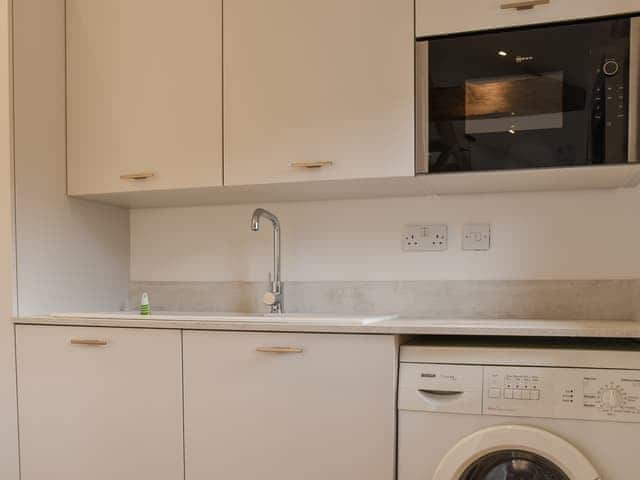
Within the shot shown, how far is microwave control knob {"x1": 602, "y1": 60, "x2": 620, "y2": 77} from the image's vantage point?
57.5 inches

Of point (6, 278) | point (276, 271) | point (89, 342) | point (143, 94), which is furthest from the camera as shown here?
point (276, 271)

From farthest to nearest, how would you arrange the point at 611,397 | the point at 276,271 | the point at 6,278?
the point at 276,271 → the point at 6,278 → the point at 611,397

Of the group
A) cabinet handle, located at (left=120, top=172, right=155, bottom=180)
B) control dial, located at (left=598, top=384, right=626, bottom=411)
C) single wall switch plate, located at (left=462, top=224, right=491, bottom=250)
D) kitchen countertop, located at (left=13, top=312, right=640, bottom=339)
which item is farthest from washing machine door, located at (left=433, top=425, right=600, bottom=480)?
cabinet handle, located at (left=120, top=172, right=155, bottom=180)

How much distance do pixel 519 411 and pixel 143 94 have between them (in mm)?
1537

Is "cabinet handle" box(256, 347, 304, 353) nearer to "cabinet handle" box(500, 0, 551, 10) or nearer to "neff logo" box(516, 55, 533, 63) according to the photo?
"neff logo" box(516, 55, 533, 63)

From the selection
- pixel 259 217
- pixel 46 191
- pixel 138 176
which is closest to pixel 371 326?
pixel 259 217

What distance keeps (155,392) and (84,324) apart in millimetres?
321

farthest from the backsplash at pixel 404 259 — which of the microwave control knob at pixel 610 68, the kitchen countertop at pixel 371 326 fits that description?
the microwave control knob at pixel 610 68

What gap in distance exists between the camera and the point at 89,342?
5.50ft

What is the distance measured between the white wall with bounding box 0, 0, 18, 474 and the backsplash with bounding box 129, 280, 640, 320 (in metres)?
0.58

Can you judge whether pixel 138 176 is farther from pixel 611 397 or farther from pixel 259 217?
pixel 611 397

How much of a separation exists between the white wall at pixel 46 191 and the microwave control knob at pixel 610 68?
1.77 meters

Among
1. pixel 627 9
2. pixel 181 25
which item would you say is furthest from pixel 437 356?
pixel 181 25

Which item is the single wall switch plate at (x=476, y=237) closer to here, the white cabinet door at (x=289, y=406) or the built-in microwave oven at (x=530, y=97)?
the built-in microwave oven at (x=530, y=97)
